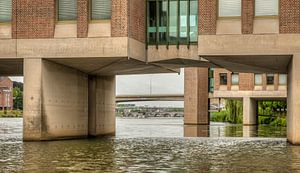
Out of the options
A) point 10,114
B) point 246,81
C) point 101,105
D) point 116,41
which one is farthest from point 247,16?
point 10,114

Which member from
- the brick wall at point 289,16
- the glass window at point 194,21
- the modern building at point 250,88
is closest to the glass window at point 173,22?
the glass window at point 194,21

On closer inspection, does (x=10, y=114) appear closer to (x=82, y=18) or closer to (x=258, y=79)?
(x=258, y=79)

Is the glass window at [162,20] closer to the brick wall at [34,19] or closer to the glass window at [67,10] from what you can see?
the glass window at [67,10]

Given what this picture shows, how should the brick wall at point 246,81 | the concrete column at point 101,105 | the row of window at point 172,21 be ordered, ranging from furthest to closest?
the brick wall at point 246,81 < the concrete column at point 101,105 < the row of window at point 172,21

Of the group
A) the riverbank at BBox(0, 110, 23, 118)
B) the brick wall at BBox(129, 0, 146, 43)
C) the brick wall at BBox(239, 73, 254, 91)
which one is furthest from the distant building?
the brick wall at BBox(129, 0, 146, 43)

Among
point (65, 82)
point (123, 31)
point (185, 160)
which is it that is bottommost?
point (185, 160)

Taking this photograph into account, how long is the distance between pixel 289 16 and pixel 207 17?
4.55m

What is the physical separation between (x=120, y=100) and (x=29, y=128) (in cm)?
9985

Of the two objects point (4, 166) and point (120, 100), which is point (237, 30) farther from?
point (120, 100)

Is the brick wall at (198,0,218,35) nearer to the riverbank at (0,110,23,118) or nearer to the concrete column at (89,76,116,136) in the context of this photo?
the concrete column at (89,76,116,136)

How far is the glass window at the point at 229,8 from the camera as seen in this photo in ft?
116

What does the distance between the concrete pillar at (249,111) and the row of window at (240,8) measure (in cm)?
5352

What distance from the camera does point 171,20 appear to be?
129 ft

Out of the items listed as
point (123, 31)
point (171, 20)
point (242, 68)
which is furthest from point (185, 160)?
point (242, 68)
